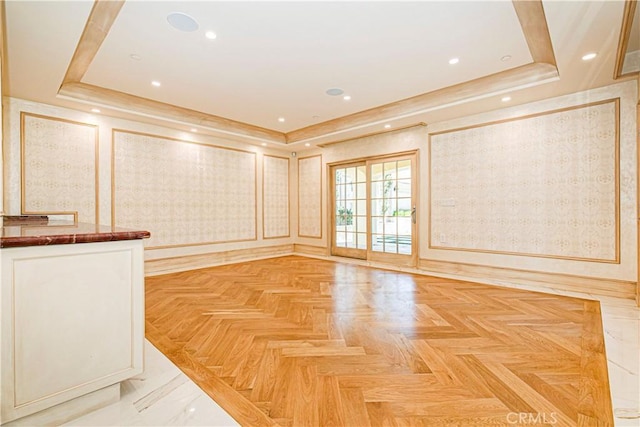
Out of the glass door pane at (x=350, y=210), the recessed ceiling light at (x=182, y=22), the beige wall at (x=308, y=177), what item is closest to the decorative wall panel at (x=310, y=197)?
the beige wall at (x=308, y=177)

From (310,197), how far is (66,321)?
5677mm

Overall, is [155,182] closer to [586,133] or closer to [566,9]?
[566,9]

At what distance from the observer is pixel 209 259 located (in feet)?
18.7

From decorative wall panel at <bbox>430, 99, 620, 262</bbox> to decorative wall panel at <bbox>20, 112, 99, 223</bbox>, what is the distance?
5407 millimetres

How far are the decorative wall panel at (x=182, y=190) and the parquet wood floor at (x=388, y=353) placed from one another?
1568 millimetres

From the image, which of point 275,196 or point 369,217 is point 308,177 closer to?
point 275,196

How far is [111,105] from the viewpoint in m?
4.16

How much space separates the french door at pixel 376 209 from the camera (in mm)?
5410

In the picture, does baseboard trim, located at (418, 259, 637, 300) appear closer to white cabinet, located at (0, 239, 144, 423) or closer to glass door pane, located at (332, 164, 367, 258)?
glass door pane, located at (332, 164, 367, 258)

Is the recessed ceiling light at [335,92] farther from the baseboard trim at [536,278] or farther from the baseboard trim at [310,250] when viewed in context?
the baseboard trim at [310,250]

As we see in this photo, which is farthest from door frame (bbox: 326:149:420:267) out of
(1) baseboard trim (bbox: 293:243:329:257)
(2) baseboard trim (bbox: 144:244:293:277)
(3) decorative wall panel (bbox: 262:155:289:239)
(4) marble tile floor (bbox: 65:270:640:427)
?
(4) marble tile floor (bbox: 65:270:640:427)

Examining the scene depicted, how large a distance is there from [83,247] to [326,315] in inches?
82.2

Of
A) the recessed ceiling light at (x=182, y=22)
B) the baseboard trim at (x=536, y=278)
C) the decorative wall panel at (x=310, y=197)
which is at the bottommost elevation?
the baseboard trim at (x=536, y=278)

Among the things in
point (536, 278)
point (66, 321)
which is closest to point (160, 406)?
point (66, 321)
